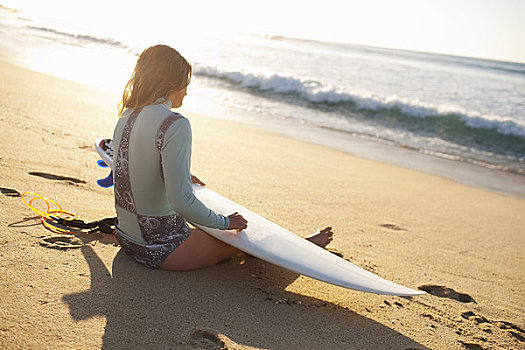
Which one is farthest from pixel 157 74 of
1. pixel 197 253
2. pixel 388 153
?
pixel 388 153

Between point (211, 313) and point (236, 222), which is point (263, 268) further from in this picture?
point (211, 313)

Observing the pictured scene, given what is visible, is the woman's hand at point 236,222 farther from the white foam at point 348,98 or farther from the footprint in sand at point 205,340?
the white foam at point 348,98

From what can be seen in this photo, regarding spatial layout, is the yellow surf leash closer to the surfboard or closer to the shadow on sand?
the shadow on sand

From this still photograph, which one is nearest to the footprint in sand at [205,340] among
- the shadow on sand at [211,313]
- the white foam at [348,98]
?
the shadow on sand at [211,313]

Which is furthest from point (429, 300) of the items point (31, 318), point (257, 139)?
point (257, 139)

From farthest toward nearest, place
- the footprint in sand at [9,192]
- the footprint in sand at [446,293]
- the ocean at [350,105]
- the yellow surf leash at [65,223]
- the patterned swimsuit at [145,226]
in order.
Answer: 1. the ocean at [350,105]
2. the footprint in sand at [9,192]
3. the footprint in sand at [446,293]
4. the yellow surf leash at [65,223]
5. the patterned swimsuit at [145,226]

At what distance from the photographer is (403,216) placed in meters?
4.27

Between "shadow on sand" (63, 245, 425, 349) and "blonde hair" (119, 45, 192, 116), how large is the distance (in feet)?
2.87

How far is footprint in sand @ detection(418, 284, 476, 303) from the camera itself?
9.21 feet

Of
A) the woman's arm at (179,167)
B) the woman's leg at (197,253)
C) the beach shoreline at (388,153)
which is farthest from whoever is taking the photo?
the beach shoreline at (388,153)

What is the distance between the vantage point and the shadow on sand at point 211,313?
192cm

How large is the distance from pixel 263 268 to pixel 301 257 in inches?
12.9

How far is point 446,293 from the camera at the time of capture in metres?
2.86

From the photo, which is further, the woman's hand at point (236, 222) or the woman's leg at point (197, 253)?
the woman's leg at point (197, 253)
